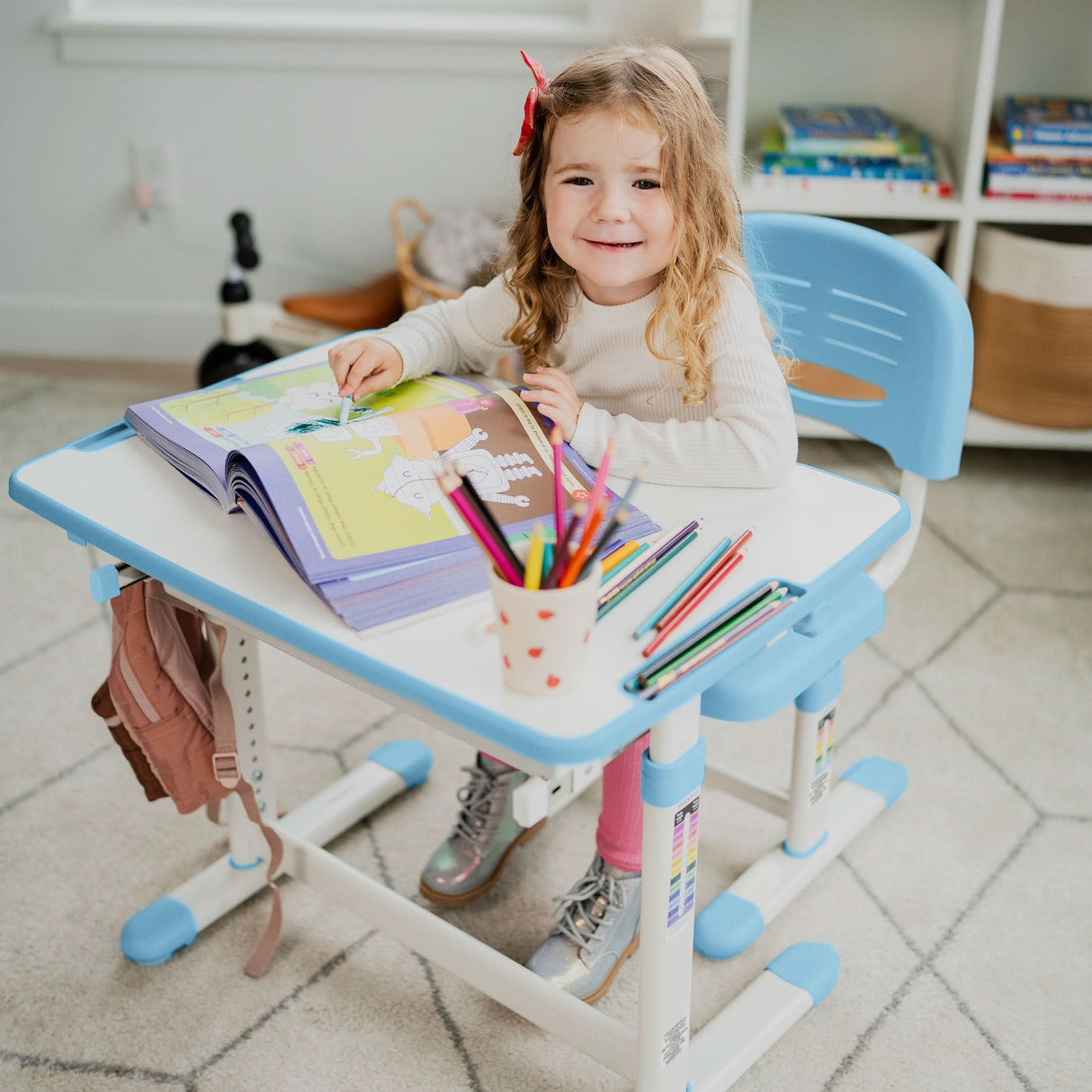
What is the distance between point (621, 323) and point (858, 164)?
1175 millimetres

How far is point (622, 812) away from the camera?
1.19m

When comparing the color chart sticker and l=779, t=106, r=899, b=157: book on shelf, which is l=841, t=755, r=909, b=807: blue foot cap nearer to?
the color chart sticker

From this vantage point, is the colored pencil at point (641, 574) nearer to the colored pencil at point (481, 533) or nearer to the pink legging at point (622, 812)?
the colored pencil at point (481, 533)

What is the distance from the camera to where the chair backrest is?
1.15 m

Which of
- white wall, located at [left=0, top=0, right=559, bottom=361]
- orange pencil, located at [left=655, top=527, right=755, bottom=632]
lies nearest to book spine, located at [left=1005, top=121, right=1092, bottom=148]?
white wall, located at [left=0, top=0, right=559, bottom=361]

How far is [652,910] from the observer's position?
3.07ft

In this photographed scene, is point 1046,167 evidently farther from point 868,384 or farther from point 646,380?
point 646,380

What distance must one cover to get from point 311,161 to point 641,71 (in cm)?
168

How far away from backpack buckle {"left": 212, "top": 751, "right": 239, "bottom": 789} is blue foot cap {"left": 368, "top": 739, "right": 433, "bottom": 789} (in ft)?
1.20

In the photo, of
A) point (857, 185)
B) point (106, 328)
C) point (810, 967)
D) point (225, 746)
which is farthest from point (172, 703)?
point (106, 328)

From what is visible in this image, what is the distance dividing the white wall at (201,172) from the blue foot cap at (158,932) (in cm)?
156

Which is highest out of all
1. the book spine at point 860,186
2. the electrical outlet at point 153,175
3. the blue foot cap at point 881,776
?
the book spine at point 860,186

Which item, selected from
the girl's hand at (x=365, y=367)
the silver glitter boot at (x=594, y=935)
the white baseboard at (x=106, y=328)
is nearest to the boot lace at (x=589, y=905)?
the silver glitter boot at (x=594, y=935)

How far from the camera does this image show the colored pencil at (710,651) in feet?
2.48
